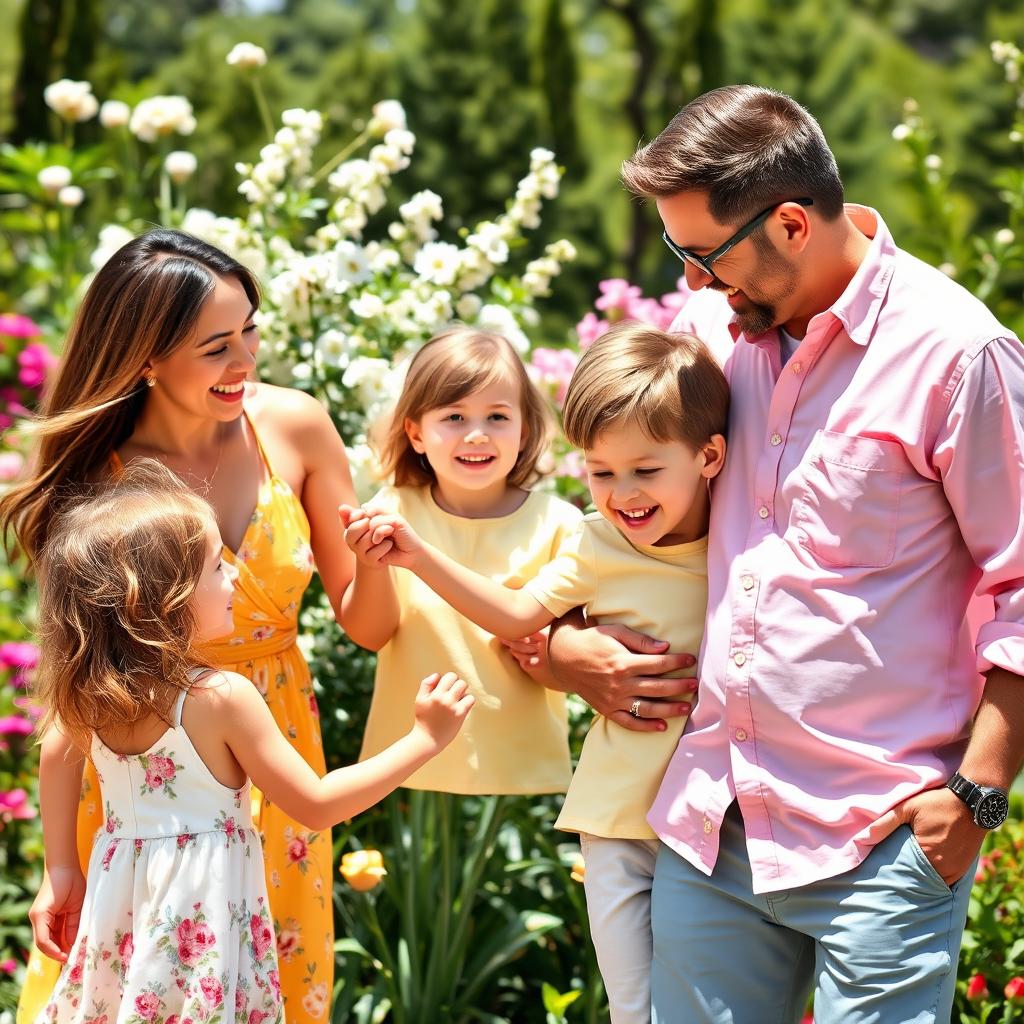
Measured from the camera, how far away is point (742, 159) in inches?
86.2

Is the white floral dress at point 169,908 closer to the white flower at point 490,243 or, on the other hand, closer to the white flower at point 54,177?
the white flower at point 490,243

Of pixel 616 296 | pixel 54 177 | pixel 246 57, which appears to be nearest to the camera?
pixel 246 57

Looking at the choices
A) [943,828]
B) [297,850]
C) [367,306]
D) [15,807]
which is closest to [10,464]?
[15,807]

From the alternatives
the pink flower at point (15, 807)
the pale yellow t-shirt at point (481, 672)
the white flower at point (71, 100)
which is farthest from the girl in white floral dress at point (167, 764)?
the white flower at point (71, 100)

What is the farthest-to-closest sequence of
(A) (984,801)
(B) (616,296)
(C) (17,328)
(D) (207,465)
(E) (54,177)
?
(C) (17,328), (E) (54,177), (B) (616,296), (D) (207,465), (A) (984,801)

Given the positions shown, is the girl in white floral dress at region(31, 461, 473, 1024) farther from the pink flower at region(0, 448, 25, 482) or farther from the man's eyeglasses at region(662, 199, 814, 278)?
the pink flower at region(0, 448, 25, 482)

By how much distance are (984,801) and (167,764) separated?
1.29 meters

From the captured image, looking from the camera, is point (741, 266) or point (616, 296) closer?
point (741, 266)

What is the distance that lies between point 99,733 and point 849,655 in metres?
1.23

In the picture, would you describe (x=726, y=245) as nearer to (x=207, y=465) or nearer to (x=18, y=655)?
(x=207, y=465)

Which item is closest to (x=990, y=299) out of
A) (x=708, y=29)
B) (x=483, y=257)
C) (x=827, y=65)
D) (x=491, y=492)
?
(x=483, y=257)

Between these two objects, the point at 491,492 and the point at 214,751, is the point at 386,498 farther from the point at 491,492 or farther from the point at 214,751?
the point at 214,751

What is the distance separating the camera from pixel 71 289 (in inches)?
205

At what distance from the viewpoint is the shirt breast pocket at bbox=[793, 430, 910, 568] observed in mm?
2117
